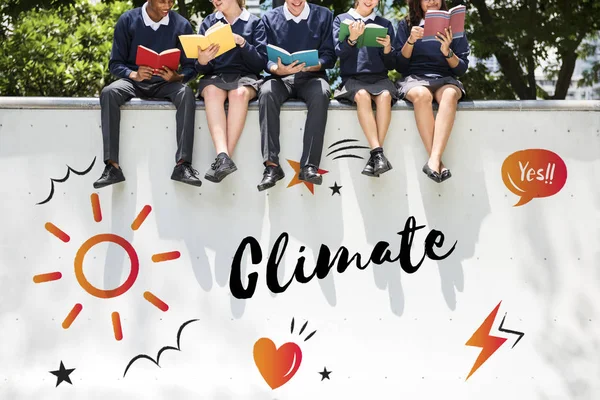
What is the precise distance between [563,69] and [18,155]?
926 cm

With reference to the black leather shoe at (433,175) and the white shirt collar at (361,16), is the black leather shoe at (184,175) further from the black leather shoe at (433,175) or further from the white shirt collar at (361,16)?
the white shirt collar at (361,16)

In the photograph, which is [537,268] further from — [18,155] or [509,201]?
[18,155]

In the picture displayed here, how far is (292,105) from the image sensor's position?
4512mm

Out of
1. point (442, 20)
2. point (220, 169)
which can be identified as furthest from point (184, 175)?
point (442, 20)

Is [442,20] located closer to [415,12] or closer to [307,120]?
[415,12]

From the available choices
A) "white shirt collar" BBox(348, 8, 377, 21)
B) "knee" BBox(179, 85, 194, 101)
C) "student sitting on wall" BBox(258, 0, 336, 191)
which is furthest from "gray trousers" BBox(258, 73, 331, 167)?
"white shirt collar" BBox(348, 8, 377, 21)

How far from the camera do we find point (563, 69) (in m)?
11.3

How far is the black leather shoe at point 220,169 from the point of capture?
4.30m

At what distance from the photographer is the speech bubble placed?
14.8 ft

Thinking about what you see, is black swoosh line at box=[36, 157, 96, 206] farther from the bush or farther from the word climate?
the bush

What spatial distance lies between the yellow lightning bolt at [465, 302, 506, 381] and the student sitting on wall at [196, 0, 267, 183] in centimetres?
186

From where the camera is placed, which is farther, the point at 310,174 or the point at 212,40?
the point at 212,40

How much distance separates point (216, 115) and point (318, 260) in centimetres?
112

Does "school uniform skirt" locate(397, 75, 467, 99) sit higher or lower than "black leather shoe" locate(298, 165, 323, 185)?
higher
